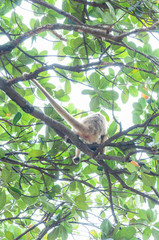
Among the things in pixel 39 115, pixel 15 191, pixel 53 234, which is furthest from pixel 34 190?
pixel 39 115

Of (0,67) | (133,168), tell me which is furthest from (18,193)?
(0,67)

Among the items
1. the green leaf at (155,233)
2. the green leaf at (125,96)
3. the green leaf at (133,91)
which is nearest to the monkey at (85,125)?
the green leaf at (125,96)

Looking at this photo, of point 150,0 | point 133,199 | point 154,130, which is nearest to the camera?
point 150,0

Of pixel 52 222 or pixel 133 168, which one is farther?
pixel 52 222

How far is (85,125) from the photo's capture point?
358 cm

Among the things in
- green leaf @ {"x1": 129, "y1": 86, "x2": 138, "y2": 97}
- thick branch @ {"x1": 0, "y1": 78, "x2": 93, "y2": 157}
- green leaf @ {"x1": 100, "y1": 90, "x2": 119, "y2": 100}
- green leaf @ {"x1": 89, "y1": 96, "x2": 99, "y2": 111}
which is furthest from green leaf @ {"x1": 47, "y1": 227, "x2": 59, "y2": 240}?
green leaf @ {"x1": 129, "y1": 86, "x2": 138, "y2": 97}

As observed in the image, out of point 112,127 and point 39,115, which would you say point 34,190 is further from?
point 112,127

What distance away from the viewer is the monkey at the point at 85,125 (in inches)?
123

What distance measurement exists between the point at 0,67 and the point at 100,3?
53.1 inches

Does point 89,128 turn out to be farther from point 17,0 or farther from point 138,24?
point 17,0

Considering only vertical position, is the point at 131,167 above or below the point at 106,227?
above

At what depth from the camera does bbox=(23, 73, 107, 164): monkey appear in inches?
123

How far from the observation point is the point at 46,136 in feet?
→ 10.3

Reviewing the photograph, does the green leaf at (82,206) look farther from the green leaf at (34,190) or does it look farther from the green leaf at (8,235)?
A: the green leaf at (8,235)
